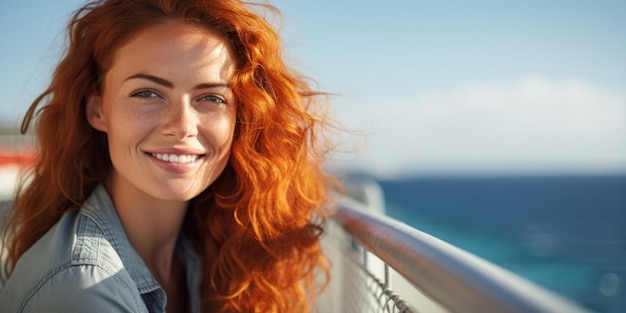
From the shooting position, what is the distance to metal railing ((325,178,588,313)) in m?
0.92

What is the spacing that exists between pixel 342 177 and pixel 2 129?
4.15 meters

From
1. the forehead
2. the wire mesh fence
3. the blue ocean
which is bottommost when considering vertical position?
the blue ocean

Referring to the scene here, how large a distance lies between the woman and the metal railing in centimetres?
46

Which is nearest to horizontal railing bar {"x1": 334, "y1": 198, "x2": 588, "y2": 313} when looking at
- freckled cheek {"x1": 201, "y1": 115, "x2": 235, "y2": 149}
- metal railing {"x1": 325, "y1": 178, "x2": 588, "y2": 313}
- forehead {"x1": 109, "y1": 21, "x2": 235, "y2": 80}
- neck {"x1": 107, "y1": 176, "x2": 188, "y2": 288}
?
metal railing {"x1": 325, "y1": 178, "x2": 588, "y2": 313}

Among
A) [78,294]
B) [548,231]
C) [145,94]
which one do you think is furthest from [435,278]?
[548,231]

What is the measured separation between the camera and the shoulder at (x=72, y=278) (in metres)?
1.88

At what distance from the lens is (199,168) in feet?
7.61

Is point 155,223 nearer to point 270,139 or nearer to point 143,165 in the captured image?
point 143,165

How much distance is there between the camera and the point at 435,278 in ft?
4.00

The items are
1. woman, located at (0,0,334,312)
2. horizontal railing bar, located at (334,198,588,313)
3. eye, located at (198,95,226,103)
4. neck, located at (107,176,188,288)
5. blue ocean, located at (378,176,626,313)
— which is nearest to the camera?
horizontal railing bar, located at (334,198,588,313)

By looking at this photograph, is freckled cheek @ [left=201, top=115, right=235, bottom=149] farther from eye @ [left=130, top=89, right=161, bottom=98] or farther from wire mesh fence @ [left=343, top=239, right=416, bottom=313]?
wire mesh fence @ [left=343, top=239, right=416, bottom=313]

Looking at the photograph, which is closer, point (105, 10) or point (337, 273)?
point (105, 10)

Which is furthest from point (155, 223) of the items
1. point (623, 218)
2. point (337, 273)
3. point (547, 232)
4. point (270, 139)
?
point (623, 218)

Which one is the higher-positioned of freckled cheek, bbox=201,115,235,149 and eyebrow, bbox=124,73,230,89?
eyebrow, bbox=124,73,230,89
